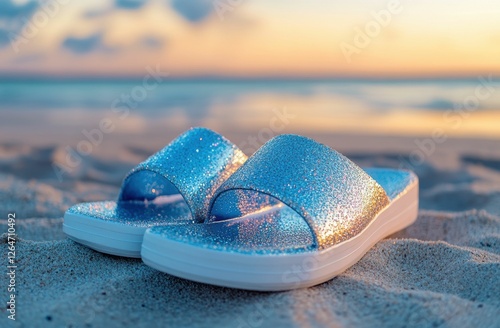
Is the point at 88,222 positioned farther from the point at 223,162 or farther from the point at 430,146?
the point at 430,146

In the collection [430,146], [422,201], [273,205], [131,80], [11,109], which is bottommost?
[131,80]

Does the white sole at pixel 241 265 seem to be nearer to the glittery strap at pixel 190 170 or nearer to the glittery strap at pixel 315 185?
the glittery strap at pixel 315 185

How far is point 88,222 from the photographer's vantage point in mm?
2100

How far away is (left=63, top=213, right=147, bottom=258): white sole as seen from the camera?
6.64 feet

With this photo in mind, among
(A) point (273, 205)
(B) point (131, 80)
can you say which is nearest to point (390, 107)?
(A) point (273, 205)

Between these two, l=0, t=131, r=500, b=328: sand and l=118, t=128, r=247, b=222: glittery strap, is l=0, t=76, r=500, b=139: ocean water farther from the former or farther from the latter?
l=118, t=128, r=247, b=222: glittery strap

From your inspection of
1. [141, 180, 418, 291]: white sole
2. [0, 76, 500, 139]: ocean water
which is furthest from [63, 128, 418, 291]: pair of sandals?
[0, 76, 500, 139]: ocean water

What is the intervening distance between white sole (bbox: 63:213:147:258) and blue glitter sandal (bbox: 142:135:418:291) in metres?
0.25

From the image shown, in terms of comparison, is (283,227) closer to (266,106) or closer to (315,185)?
(315,185)

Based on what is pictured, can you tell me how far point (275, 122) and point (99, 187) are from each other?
168 inches

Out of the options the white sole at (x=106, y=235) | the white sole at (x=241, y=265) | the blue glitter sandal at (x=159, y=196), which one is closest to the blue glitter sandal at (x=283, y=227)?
the white sole at (x=241, y=265)

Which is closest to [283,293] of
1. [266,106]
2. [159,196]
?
[159,196]

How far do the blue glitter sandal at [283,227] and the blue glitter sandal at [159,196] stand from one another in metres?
0.14

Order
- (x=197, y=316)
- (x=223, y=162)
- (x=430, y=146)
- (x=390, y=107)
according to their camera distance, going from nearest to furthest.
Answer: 1. (x=197, y=316)
2. (x=223, y=162)
3. (x=430, y=146)
4. (x=390, y=107)
